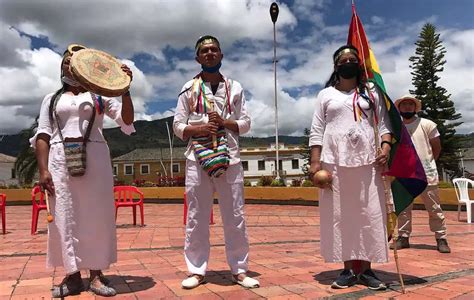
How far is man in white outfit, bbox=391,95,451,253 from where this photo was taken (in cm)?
500

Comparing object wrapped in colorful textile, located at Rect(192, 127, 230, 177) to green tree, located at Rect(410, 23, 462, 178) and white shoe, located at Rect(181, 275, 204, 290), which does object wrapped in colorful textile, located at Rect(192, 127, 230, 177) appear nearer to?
white shoe, located at Rect(181, 275, 204, 290)

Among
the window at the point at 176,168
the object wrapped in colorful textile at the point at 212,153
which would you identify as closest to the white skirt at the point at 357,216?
the object wrapped in colorful textile at the point at 212,153

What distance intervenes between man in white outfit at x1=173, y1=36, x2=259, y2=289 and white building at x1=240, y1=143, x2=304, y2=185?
187 ft

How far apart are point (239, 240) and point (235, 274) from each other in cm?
28

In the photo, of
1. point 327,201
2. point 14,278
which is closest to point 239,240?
point 327,201

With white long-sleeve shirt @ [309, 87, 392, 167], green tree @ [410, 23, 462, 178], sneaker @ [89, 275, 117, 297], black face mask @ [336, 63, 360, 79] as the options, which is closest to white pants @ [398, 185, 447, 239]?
white long-sleeve shirt @ [309, 87, 392, 167]

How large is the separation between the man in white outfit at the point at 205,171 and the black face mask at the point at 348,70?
0.84 meters

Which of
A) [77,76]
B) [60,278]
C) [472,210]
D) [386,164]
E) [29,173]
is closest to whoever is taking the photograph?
[77,76]

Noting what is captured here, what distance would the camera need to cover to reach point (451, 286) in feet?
10.7

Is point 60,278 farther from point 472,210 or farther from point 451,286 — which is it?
point 472,210

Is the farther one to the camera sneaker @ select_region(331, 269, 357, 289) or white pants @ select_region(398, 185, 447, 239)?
white pants @ select_region(398, 185, 447, 239)

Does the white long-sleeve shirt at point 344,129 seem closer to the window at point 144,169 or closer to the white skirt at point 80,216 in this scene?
the white skirt at point 80,216

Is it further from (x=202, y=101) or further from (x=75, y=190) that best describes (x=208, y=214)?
(x=75, y=190)

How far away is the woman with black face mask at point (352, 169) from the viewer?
330 centimetres
